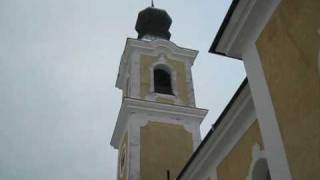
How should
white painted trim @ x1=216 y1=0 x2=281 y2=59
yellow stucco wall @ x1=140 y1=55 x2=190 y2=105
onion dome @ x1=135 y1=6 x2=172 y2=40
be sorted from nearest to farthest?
white painted trim @ x1=216 y1=0 x2=281 y2=59, yellow stucco wall @ x1=140 y1=55 x2=190 y2=105, onion dome @ x1=135 y1=6 x2=172 y2=40

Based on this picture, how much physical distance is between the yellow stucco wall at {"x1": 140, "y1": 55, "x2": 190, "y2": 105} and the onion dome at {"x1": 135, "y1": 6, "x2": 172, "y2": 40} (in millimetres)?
2871

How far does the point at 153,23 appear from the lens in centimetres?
2406

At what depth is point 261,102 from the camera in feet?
21.1

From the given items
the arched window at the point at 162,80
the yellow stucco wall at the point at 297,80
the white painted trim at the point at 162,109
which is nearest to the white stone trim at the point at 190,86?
the arched window at the point at 162,80

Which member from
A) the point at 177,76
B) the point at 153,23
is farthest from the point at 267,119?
the point at 153,23

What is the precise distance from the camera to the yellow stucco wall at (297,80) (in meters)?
5.17

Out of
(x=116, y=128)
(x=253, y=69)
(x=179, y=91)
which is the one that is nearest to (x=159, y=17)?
(x=179, y=91)

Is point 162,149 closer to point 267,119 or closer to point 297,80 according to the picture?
point 267,119

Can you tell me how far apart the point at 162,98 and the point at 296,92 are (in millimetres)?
13646

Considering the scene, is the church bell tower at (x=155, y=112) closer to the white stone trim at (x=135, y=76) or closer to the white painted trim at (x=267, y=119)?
the white stone trim at (x=135, y=76)

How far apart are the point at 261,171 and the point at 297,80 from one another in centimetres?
375

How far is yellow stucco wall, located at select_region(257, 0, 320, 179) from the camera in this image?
5.17 m

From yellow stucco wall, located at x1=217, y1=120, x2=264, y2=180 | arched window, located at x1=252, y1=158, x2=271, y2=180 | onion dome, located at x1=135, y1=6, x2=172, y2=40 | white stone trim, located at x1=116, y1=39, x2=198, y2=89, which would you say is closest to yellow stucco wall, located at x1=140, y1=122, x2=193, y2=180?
white stone trim, located at x1=116, y1=39, x2=198, y2=89

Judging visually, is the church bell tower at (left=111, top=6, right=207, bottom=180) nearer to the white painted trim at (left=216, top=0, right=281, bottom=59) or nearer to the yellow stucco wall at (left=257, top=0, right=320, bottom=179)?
the white painted trim at (left=216, top=0, right=281, bottom=59)
